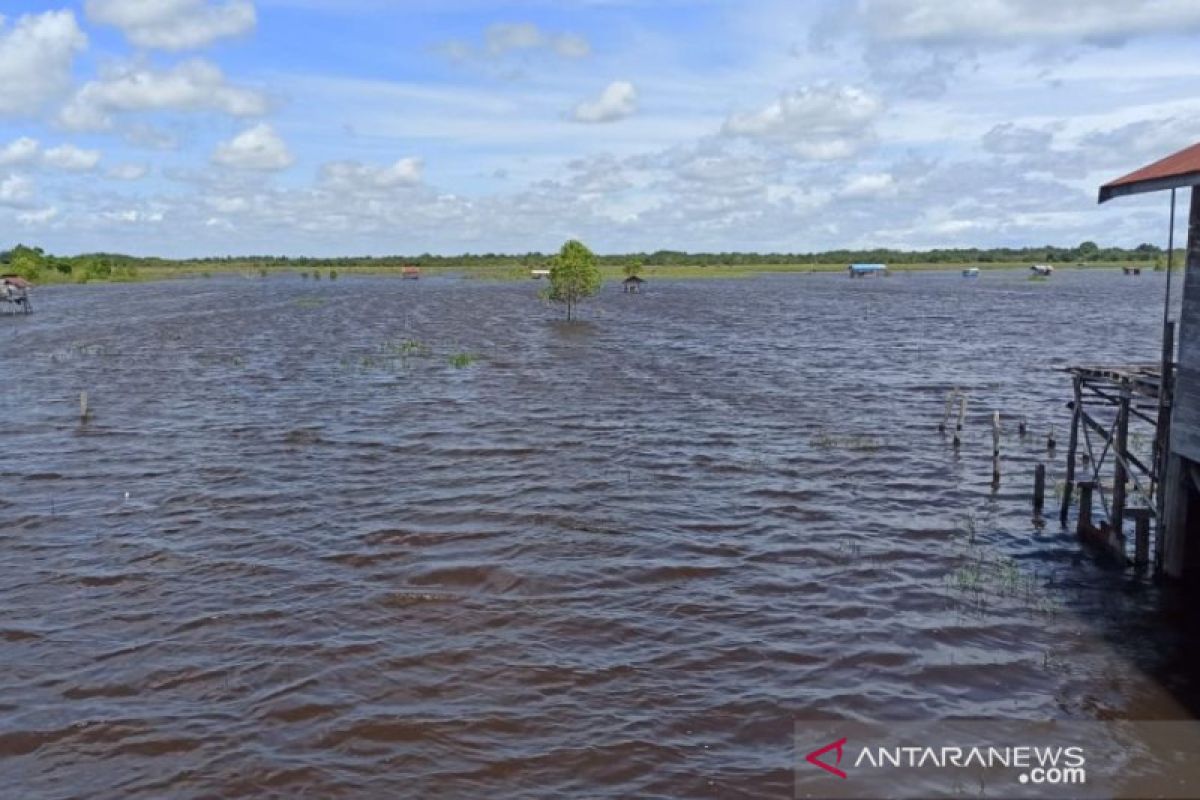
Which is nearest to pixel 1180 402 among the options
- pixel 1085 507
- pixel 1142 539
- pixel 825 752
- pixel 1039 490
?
pixel 1142 539

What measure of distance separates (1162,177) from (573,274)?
204 ft

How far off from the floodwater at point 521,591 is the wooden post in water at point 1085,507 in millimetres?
574

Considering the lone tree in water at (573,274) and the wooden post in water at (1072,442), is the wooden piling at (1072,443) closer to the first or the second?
the wooden post in water at (1072,442)

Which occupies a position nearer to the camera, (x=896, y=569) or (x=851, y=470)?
A: (x=896, y=569)

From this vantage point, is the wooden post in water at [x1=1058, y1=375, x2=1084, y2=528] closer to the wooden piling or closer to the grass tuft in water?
the wooden piling

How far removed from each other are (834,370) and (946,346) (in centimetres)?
1587

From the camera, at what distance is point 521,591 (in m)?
20.0

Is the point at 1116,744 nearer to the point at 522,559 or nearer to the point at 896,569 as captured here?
the point at 896,569

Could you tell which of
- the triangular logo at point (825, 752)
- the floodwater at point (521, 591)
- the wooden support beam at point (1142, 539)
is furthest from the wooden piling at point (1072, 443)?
the triangular logo at point (825, 752)

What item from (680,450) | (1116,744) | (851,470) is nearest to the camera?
(1116,744)

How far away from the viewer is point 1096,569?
2083 cm

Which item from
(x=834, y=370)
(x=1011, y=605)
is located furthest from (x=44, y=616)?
(x=834, y=370)

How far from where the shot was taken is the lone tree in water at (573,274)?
249 feet

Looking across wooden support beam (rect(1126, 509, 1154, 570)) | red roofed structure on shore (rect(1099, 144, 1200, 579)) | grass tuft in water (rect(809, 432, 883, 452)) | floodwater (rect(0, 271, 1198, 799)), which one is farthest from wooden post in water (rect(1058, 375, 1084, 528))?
grass tuft in water (rect(809, 432, 883, 452))
